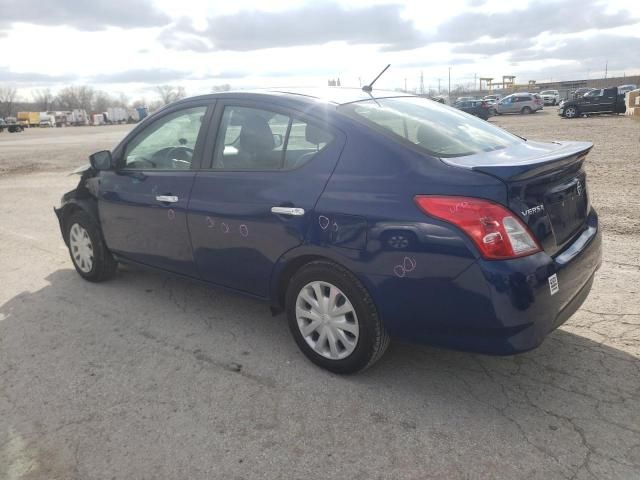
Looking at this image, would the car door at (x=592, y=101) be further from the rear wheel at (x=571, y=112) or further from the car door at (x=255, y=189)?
the car door at (x=255, y=189)

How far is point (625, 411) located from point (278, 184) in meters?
2.26

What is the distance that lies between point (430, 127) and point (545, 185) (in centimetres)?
85

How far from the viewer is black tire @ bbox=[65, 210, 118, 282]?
15.9 feet

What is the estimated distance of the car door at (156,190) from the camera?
390cm

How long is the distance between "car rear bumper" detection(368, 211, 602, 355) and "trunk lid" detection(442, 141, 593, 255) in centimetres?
14

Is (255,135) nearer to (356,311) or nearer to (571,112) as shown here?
(356,311)

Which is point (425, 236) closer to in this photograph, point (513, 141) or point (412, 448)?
point (412, 448)

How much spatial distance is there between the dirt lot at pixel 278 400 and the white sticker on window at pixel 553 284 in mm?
659

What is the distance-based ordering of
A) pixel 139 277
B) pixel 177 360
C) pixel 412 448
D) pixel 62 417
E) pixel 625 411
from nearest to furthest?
1. pixel 412 448
2. pixel 625 411
3. pixel 62 417
4. pixel 177 360
5. pixel 139 277

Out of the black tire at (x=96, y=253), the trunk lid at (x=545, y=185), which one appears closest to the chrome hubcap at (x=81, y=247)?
the black tire at (x=96, y=253)

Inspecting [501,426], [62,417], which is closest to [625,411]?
[501,426]

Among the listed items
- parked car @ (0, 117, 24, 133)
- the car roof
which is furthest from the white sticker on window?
parked car @ (0, 117, 24, 133)

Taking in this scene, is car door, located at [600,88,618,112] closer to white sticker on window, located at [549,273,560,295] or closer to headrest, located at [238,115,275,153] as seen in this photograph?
headrest, located at [238,115,275,153]

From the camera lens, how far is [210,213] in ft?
12.0
